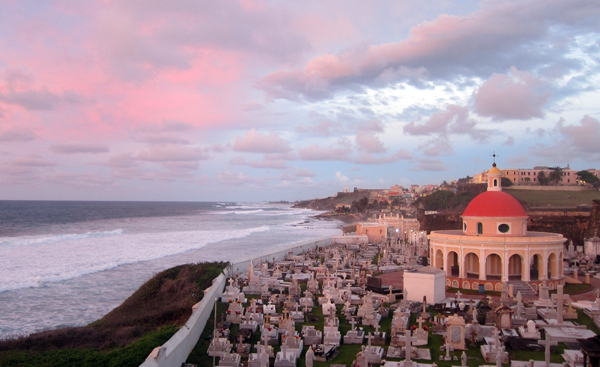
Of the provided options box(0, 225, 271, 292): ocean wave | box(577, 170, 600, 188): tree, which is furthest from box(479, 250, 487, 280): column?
box(577, 170, 600, 188): tree

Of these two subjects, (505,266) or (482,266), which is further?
(482,266)

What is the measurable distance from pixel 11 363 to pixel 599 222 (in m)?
40.4

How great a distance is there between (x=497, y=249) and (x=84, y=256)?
3295 centimetres

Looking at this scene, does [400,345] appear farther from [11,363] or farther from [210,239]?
[210,239]

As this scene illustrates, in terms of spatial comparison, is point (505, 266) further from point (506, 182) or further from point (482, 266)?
point (506, 182)

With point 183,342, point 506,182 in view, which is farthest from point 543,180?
point 183,342

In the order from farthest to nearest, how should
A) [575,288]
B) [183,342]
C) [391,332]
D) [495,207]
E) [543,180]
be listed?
[543,180] → [495,207] → [575,288] → [391,332] → [183,342]

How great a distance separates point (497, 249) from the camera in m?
21.2

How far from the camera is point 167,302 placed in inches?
787

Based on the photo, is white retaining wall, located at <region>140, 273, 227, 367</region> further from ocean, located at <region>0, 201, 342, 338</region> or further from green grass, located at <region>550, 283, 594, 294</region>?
green grass, located at <region>550, 283, 594, 294</region>

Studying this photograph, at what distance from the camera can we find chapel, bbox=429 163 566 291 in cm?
2108

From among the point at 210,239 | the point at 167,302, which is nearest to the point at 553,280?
the point at 167,302

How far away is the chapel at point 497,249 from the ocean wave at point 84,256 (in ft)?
76.9

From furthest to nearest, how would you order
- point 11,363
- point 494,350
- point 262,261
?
1. point 262,261
2. point 494,350
3. point 11,363
